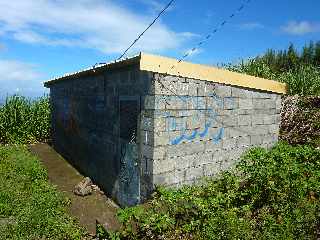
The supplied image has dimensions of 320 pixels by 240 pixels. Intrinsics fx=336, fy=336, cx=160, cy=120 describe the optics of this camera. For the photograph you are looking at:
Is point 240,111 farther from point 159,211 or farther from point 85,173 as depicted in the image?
point 85,173

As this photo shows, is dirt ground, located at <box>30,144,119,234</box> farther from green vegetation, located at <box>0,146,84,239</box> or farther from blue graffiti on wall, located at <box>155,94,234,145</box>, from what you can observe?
blue graffiti on wall, located at <box>155,94,234,145</box>

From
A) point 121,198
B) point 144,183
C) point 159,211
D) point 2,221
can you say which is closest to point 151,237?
point 159,211

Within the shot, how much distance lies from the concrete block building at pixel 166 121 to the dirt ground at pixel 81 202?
1.11 feet

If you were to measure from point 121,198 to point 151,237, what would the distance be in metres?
2.30

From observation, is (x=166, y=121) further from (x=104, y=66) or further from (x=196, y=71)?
(x=104, y=66)

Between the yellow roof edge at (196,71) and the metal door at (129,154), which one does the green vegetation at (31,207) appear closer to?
the metal door at (129,154)

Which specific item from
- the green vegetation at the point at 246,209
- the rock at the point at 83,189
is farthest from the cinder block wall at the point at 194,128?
the rock at the point at 83,189

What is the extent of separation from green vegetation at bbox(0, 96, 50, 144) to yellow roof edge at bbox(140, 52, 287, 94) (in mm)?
10340

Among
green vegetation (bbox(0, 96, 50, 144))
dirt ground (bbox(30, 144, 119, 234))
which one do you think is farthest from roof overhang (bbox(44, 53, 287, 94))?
green vegetation (bbox(0, 96, 50, 144))

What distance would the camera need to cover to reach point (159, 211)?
5359 mm

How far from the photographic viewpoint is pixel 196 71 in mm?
6574

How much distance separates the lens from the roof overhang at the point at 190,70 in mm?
5902

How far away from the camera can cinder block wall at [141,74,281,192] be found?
6129mm

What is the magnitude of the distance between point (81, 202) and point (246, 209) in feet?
12.9
